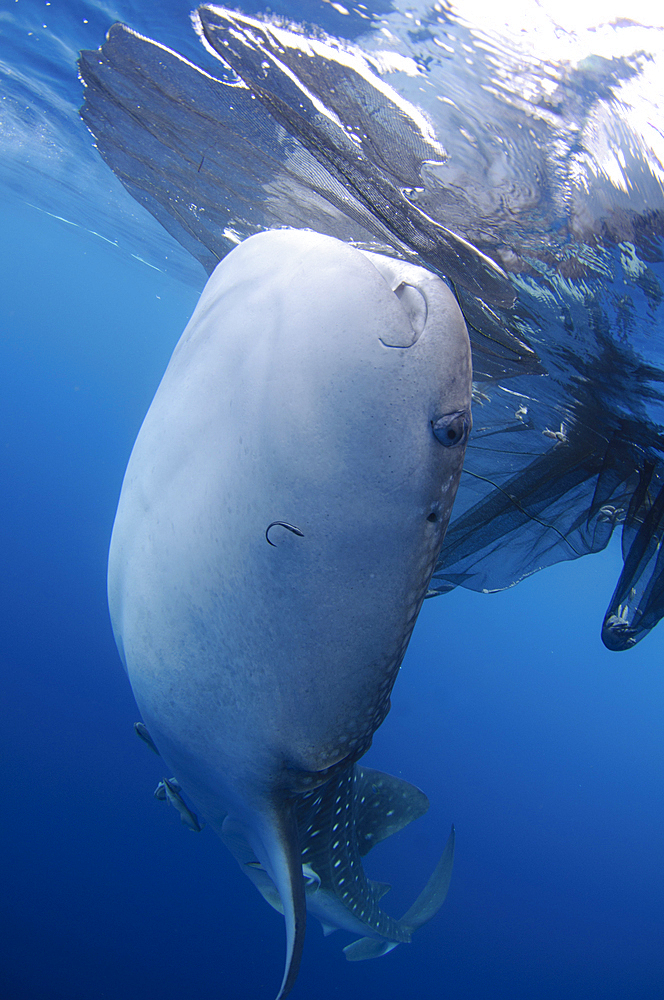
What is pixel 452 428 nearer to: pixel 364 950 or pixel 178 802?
pixel 178 802

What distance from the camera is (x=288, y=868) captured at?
75.9 inches

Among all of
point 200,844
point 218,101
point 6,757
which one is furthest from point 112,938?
point 218,101

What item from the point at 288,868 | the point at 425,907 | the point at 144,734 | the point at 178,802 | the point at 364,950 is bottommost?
the point at 364,950

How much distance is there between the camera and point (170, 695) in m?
1.83

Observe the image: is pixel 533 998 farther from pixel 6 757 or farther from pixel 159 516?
pixel 159 516

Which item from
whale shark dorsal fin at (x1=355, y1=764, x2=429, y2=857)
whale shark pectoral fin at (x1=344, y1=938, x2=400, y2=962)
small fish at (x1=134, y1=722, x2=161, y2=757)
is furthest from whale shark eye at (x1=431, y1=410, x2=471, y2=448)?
whale shark pectoral fin at (x1=344, y1=938, x2=400, y2=962)

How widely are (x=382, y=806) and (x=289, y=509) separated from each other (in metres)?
3.35

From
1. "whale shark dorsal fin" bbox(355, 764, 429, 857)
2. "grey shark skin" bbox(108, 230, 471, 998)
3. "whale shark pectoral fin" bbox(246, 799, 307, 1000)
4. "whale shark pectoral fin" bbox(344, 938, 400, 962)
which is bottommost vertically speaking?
"whale shark pectoral fin" bbox(344, 938, 400, 962)

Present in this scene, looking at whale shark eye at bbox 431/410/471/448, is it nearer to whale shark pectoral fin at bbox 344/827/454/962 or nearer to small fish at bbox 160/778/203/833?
small fish at bbox 160/778/203/833

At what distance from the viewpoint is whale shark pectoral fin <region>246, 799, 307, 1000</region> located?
6.23 feet

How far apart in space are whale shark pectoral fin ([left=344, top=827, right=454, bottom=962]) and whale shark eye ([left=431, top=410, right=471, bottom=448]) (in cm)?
517

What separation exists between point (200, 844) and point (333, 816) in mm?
15469

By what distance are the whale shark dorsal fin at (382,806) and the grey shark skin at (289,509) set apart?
74.6 inches

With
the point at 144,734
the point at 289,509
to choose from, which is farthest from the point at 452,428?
the point at 144,734
